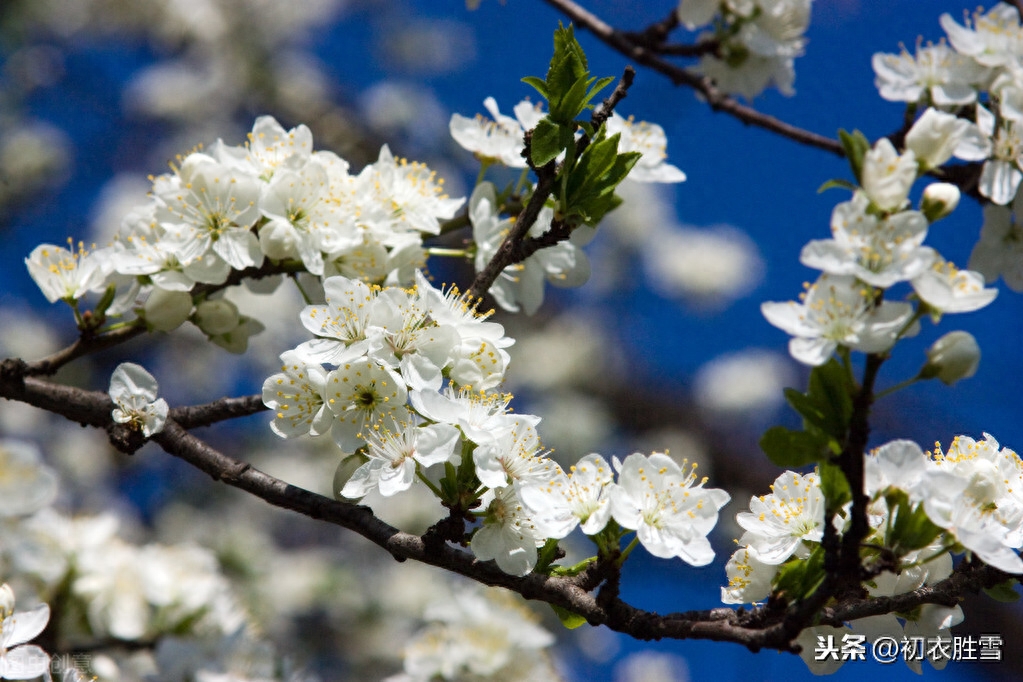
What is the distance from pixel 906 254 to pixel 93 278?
151 cm

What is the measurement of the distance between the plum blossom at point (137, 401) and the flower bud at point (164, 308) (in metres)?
0.17

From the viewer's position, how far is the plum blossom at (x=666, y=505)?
1.45m

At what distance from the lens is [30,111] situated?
251 inches

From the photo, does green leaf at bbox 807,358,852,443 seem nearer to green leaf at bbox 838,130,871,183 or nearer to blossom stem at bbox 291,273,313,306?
green leaf at bbox 838,130,871,183

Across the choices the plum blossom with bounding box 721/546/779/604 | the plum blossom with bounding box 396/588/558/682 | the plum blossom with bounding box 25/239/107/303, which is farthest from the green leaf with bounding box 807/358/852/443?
the plum blossom with bounding box 396/588/558/682

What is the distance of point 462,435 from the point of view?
1.45 metres

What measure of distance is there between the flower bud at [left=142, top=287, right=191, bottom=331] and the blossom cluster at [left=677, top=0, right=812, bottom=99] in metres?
1.84

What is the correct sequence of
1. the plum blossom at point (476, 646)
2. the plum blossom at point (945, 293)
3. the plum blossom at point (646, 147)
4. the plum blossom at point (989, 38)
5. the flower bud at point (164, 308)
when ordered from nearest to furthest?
the plum blossom at point (945, 293) → the flower bud at point (164, 308) → the plum blossom at point (646, 147) → the plum blossom at point (989, 38) → the plum blossom at point (476, 646)

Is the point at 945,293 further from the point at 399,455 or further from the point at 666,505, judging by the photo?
the point at 399,455

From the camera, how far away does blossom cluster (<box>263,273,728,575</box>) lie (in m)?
1.44

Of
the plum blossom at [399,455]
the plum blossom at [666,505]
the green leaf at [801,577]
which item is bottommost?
the plum blossom at [399,455]

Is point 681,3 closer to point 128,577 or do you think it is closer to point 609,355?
point 128,577

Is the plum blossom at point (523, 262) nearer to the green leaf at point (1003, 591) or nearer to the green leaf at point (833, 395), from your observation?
the green leaf at point (833, 395)

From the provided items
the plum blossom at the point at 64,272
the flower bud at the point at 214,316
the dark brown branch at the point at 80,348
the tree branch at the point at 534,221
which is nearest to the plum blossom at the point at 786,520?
the tree branch at the point at 534,221
